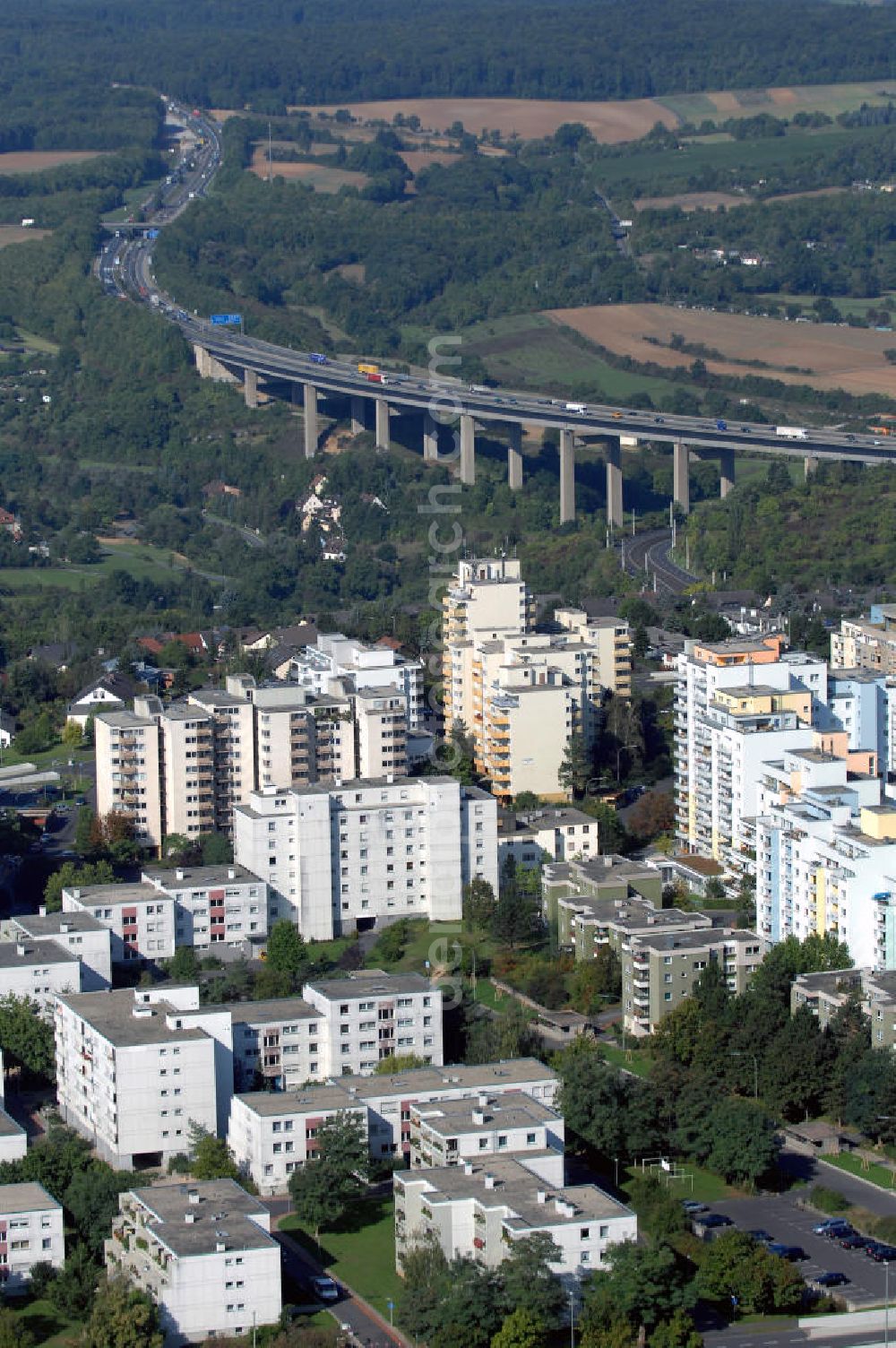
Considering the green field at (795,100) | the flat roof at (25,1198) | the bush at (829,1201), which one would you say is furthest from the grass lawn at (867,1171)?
the green field at (795,100)

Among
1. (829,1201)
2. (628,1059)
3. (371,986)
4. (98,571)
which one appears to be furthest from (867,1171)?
(98,571)

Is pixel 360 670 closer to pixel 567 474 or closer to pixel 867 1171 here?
pixel 867 1171

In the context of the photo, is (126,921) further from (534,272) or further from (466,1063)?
(534,272)

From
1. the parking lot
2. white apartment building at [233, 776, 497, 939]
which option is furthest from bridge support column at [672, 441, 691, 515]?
the parking lot

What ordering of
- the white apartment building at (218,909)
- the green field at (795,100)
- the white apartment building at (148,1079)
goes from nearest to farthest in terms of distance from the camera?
the white apartment building at (148,1079)
the white apartment building at (218,909)
the green field at (795,100)

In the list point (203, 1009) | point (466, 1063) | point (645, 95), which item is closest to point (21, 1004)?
point (203, 1009)

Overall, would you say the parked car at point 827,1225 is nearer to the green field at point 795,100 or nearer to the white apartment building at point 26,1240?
the white apartment building at point 26,1240

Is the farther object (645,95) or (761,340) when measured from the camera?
(645,95)
